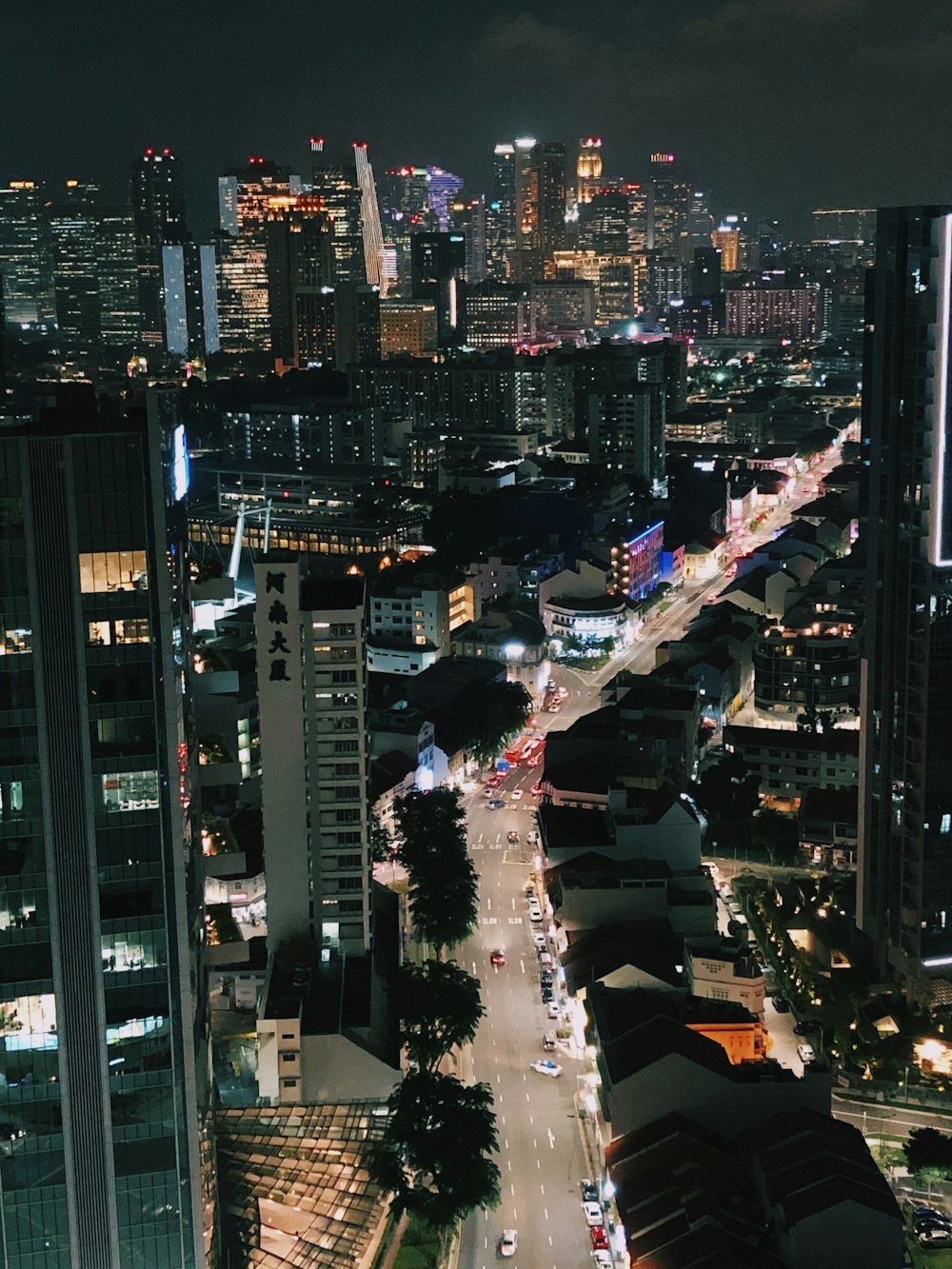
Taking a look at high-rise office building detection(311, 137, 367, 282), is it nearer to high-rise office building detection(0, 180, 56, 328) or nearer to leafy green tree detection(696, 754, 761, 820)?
high-rise office building detection(0, 180, 56, 328)

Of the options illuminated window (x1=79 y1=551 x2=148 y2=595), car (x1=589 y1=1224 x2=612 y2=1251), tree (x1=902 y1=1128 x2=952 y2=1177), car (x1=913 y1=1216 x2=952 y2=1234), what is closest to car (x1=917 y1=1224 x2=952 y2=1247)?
car (x1=913 y1=1216 x2=952 y2=1234)

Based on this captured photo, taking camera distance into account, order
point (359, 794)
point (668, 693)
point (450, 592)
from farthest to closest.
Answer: point (450, 592), point (668, 693), point (359, 794)

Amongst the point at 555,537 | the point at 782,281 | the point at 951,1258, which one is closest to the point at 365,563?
the point at 555,537

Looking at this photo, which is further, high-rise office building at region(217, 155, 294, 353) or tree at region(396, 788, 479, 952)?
high-rise office building at region(217, 155, 294, 353)

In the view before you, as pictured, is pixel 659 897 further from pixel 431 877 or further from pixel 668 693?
pixel 668 693

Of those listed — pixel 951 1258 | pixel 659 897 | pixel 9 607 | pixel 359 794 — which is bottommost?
pixel 951 1258

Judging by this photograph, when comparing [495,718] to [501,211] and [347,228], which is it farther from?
[501,211]

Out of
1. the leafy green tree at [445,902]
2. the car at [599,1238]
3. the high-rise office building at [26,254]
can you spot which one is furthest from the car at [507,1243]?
the high-rise office building at [26,254]
